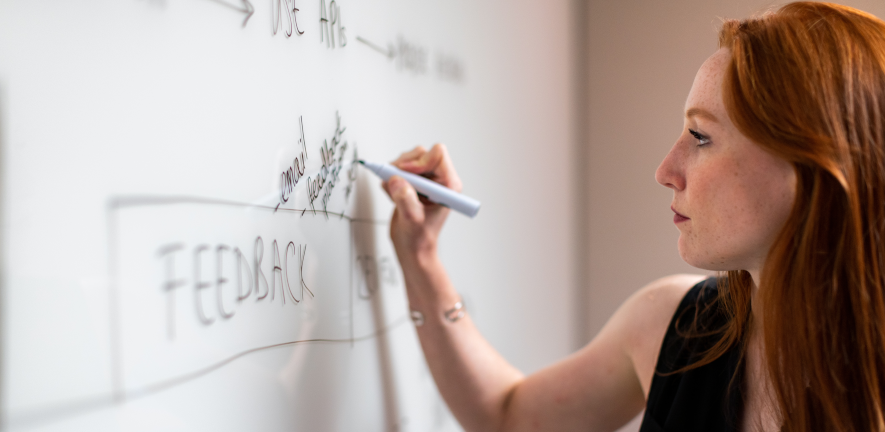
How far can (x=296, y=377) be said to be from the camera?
0.41 metres

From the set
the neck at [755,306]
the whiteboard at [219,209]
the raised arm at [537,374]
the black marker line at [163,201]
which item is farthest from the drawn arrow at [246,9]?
the neck at [755,306]

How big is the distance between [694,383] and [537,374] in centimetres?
16

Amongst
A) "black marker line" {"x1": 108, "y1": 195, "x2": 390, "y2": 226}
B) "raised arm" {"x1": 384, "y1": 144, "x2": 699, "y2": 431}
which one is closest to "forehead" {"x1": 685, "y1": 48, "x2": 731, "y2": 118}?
"raised arm" {"x1": 384, "y1": 144, "x2": 699, "y2": 431}

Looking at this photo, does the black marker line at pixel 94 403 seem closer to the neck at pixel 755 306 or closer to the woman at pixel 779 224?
the woman at pixel 779 224

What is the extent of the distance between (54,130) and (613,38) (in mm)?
962

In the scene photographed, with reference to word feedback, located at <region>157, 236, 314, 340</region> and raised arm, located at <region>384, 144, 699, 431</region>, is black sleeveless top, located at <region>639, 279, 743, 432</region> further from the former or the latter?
word feedback, located at <region>157, 236, 314, 340</region>

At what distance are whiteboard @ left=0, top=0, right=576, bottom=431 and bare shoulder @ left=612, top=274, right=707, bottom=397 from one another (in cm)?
18

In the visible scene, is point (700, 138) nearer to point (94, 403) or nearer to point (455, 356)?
point (455, 356)

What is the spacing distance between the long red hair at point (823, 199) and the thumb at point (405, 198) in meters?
0.25

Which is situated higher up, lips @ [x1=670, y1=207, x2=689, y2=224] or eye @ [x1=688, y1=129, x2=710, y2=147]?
eye @ [x1=688, y1=129, x2=710, y2=147]

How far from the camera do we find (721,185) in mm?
450

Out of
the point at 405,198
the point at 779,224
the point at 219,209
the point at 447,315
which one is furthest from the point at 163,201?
the point at 779,224

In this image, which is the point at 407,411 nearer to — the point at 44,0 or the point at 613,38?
Answer: the point at 44,0

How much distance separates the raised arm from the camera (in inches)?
21.7
